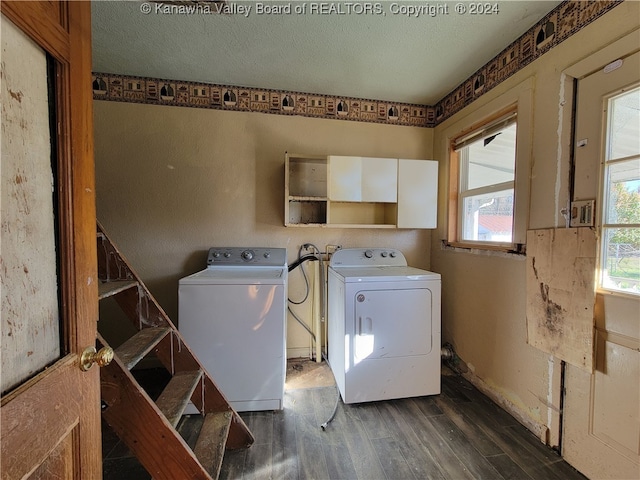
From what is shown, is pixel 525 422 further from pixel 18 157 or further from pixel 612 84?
pixel 18 157

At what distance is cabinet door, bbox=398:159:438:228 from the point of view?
218cm

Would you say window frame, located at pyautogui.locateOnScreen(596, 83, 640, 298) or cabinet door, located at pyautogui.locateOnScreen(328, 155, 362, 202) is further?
cabinet door, located at pyautogui.locateOnScreen(328, 155, 362, 202)

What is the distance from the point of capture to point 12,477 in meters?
0.45

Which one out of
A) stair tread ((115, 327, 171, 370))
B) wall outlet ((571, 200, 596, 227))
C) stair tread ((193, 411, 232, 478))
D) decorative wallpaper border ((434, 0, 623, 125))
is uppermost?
decorative wallpaper border ((434, 0, 623, 125))

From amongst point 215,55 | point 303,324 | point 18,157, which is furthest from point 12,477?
point 215,55

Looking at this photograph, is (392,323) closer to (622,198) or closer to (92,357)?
(622,198)

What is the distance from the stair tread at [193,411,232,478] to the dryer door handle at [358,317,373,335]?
901 mm

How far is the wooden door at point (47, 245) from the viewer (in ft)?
1.59

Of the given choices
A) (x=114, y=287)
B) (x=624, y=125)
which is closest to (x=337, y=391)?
(x=114, y=287)

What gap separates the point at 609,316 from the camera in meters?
1.17

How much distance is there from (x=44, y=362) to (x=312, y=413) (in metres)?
1.53

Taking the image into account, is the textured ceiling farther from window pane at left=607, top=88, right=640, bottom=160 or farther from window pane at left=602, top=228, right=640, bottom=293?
window pane at left=602, top=228, right=640, bottom=293

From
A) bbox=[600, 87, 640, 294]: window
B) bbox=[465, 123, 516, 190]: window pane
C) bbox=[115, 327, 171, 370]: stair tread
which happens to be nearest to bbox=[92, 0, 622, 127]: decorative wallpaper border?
bbox=[465, 123, 516, 190]: window pane

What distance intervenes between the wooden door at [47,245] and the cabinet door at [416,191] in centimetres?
198
